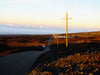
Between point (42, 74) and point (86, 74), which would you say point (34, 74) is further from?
point (86, 74)

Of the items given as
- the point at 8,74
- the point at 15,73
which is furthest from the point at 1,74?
the point at 15,73

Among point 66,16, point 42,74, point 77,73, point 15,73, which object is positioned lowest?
point 15,73

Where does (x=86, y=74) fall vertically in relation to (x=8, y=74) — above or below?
above

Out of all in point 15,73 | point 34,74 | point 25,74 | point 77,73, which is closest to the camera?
point 77,73

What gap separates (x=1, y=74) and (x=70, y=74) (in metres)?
8.12

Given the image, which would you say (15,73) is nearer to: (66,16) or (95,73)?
(95,73)

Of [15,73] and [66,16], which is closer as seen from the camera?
[15,73]

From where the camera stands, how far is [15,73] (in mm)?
12008

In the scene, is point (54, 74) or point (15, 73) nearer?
point (54, 74)

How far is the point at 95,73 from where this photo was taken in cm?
732

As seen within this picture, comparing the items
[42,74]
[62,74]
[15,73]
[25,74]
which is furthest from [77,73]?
[15,73]

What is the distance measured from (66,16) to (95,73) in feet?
55.4

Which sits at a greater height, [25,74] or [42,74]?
[42,74]

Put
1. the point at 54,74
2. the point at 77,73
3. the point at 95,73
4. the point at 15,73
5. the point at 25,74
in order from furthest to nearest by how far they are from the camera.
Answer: the point at 15,73
the point at 25,74
the point at 54,74
the point at 77,73
the point at 95,73
